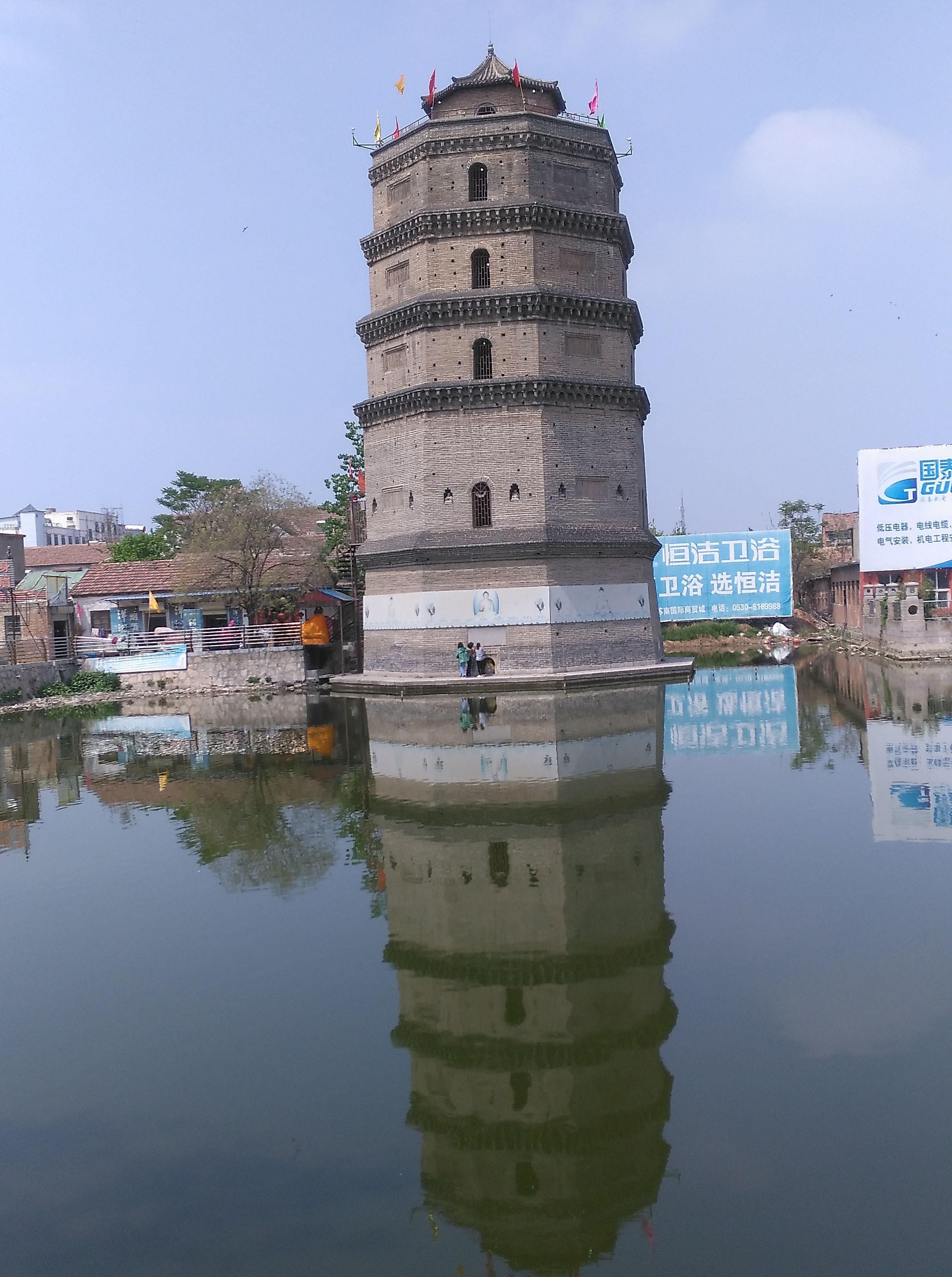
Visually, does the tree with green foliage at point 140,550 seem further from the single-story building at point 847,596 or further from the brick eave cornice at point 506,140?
the single-story building at point 847,596

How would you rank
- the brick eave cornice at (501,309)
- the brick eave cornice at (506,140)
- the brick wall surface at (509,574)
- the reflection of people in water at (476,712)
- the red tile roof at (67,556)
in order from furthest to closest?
the red tile roof at (67,556), the brick eave cornice at (506,140), the brick eave cornice at (501,309), the brick wall surface at (509,574), the reflection of people in water at (476,712)

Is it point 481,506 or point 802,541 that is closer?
point 481,506

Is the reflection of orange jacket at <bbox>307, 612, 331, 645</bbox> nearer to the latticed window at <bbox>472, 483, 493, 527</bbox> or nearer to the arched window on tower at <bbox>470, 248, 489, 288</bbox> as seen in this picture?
the latticed window at <bbox>472, 483, 493, 527</bbox>

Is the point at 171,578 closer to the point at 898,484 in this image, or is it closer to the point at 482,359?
the point at 482,359

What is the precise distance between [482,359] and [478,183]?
5.31 meters

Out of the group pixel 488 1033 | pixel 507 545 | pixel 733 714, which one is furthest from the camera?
pixel 507 545

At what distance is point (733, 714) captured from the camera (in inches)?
789

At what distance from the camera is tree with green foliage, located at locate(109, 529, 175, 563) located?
168ft

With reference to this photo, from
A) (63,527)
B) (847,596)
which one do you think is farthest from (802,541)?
(63,527)

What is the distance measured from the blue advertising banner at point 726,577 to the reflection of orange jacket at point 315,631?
20.1 m

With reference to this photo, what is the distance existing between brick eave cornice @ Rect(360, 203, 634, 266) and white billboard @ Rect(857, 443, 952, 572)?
53.8 feet

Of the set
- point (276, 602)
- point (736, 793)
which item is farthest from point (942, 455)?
point (736, 793)

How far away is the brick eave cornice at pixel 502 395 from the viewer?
1069 inches

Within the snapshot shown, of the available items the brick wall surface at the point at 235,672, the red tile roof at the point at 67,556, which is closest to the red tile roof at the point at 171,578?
the brick wall surface at the point at 235,672
